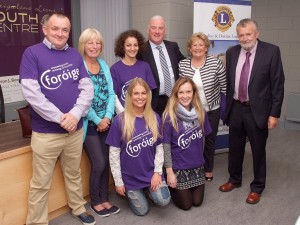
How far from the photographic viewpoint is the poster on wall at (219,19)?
11.0ft

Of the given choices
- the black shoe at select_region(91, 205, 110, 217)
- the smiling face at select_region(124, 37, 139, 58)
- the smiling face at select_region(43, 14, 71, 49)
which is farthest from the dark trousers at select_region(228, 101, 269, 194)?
the smiling face at select_region(43, 14, 71, 49)

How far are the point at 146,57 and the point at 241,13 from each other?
1498 millimetres

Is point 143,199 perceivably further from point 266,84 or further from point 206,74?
point 266,84

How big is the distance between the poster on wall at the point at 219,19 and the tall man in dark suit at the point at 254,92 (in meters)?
0.89

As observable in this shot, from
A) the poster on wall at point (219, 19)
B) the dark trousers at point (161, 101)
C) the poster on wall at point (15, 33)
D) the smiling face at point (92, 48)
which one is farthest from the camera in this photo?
the poster on wall at point (15, 33)

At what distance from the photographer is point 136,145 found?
7.58 feet

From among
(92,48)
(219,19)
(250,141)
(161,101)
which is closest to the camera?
(92,48)

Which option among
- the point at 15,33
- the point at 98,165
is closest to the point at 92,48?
the point at 98,165

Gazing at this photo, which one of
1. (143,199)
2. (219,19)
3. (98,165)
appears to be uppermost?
(219,19)

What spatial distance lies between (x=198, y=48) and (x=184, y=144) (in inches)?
33.0

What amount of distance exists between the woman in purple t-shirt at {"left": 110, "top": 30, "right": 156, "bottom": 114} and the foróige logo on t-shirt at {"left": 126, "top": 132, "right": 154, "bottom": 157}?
285 millimetres

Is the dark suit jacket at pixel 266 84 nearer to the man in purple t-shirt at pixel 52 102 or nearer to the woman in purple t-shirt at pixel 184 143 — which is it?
the woman in purple t-shirt at pixel 184 143

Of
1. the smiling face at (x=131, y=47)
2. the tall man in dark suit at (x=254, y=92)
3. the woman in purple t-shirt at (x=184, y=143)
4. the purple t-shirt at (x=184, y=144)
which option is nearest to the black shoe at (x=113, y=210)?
the woman in purple t-shirt at (x=184, y=143)

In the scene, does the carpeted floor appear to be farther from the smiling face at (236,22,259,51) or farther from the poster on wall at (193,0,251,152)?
the poster on wall at (193,0,251,152)
